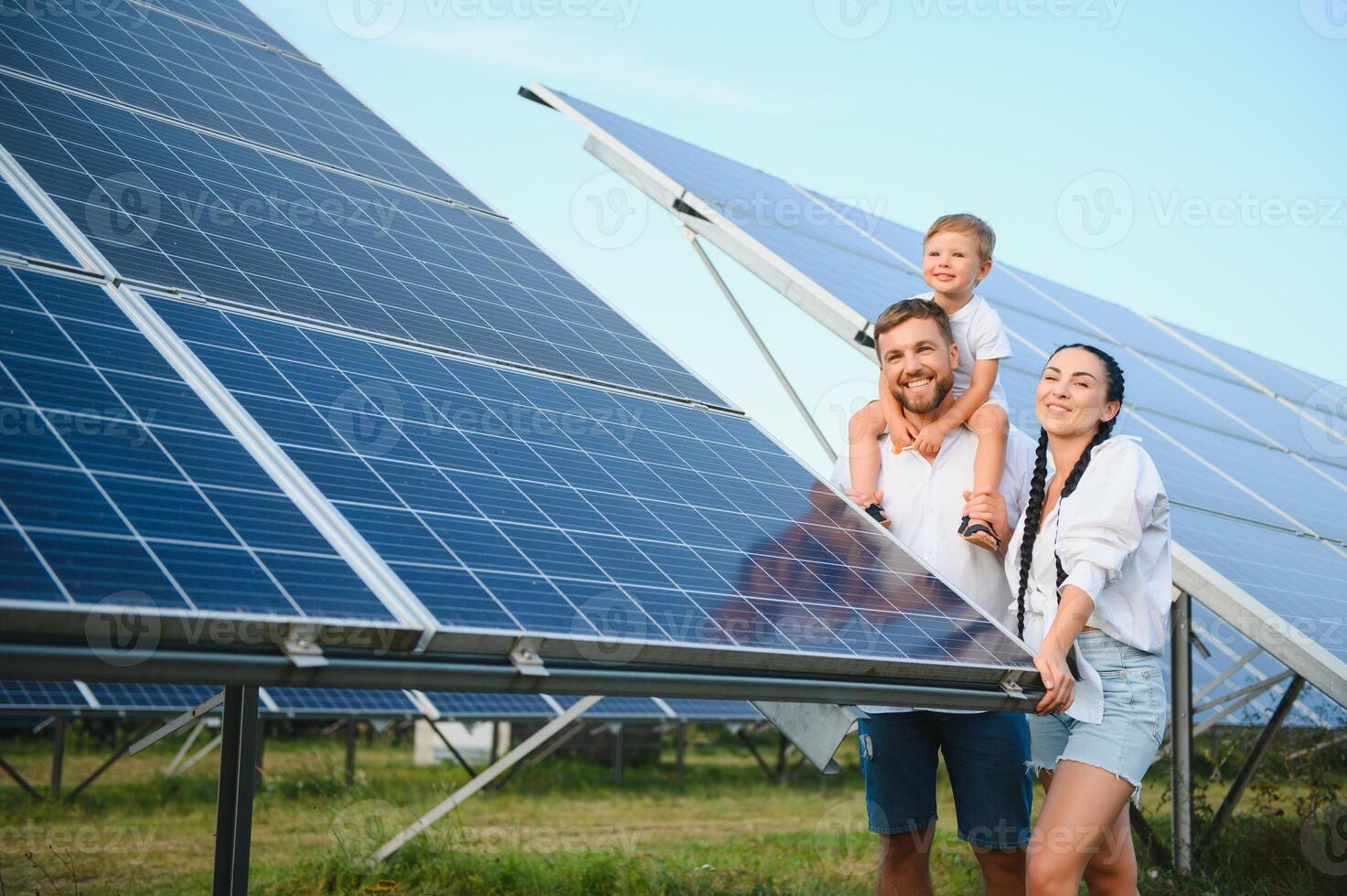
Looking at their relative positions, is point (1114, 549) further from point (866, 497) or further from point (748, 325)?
point (748, 325)

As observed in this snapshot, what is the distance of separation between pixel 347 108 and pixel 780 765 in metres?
14.0

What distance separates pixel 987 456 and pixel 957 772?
124 cm

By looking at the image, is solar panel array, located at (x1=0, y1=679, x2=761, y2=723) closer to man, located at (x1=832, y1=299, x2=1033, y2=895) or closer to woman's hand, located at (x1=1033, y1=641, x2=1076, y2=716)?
man, located at (x1=832, y1=299, x2=1033, y2=895)

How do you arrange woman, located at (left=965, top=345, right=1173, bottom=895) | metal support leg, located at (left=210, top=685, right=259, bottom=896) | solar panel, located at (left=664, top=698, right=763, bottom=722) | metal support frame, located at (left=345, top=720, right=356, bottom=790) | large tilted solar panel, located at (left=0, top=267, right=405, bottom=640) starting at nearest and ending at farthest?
large tilted solar panel, located at (left=0, top=267, right=405, bottom=640)
metal support leg, located at (left=210, top=685, right=259, bottom=896)
woman, located at (left=965, top=345, right=1173, bottom=895)
metal support frame, located at (left=345, top=720, right=356, bottom=790)
solar panel, located at (left=664, top=698, right=763, bottom=722)

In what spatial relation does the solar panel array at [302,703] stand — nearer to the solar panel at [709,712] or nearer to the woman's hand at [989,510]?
the solar panel at [709,712]

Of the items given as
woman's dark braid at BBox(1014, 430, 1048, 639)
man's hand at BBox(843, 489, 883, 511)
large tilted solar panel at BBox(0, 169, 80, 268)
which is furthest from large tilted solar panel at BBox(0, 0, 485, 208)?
woman's dark braid at BBox(1014, 430, 1048, 639)

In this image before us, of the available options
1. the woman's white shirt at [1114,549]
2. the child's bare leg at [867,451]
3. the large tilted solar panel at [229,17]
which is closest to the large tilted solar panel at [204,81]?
the large tilted solar panel at [229,17]

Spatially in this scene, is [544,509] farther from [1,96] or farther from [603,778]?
[603,778]

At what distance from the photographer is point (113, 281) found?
4598mm

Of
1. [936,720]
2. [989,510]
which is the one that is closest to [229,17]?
[989,510]

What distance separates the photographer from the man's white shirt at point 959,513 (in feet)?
17.0

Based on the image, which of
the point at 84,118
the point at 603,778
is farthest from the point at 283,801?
the point at 84,118

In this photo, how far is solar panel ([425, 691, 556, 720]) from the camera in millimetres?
14398

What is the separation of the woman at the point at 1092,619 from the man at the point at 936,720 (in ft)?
0.71
